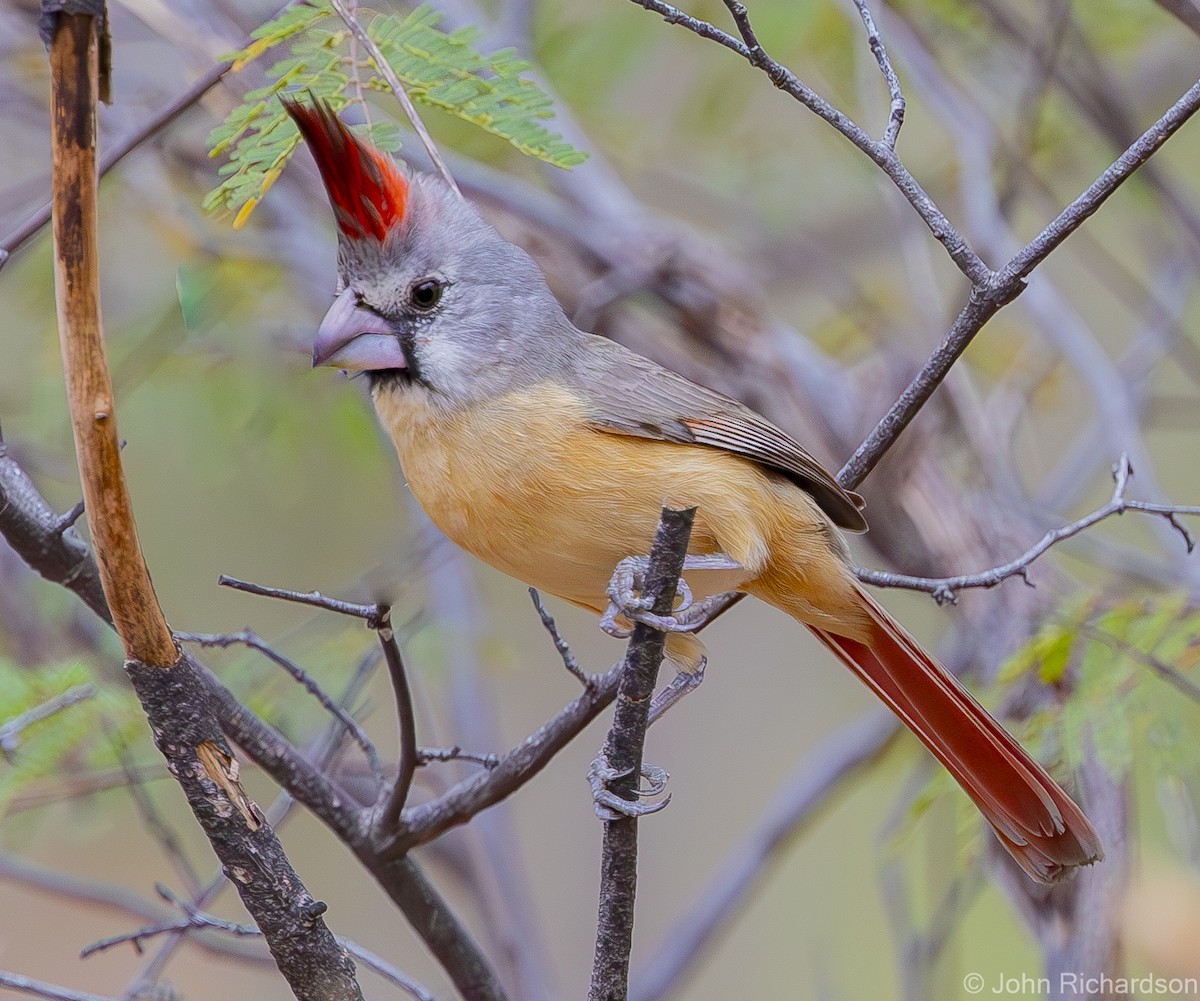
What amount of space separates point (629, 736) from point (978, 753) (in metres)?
0.96

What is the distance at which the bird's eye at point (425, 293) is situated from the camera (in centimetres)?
208

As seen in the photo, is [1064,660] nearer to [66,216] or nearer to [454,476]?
[454,476]

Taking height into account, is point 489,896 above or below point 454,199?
below

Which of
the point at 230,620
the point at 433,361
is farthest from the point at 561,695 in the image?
the point at 433,361

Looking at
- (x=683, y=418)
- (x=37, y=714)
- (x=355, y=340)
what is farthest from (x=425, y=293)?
(x=37, y=714)

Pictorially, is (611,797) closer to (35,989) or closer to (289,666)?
(289,666)

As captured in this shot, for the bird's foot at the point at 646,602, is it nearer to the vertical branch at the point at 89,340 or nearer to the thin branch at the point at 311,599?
the thin branch at the point at 311,599

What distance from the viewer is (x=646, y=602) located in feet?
5.06

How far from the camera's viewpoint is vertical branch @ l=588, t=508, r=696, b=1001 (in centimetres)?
153

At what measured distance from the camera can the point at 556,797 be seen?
482 centimetres

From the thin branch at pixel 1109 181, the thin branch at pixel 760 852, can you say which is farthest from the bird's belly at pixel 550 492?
the thin branch at pixel 760 852

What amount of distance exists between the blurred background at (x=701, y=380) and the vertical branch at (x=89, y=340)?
0.90 m

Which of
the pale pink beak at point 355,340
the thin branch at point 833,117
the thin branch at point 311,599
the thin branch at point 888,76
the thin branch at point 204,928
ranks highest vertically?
the thin branch at point 888,76

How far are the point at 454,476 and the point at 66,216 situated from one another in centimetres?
83
